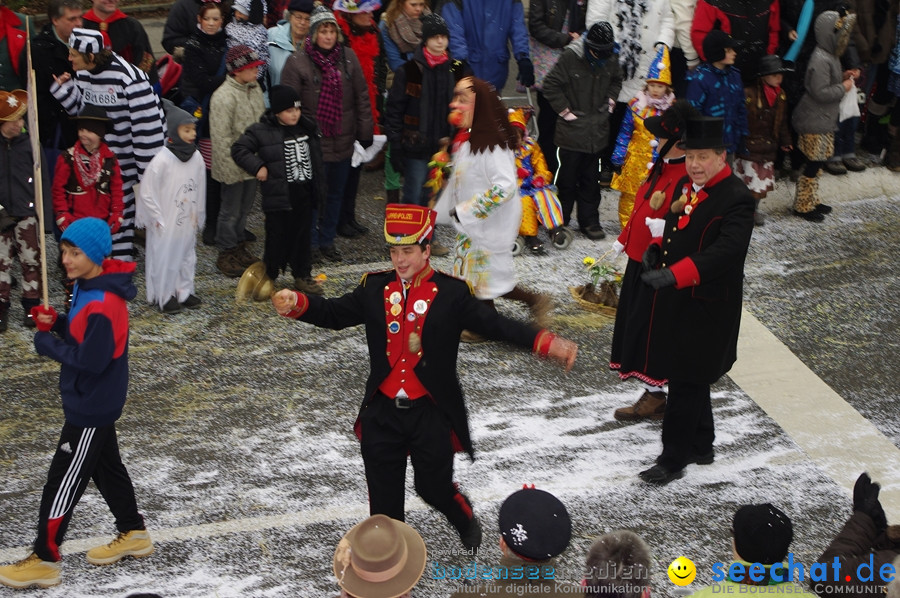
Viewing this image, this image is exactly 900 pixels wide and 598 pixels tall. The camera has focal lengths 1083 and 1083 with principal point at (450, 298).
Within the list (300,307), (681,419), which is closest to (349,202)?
(681,419)

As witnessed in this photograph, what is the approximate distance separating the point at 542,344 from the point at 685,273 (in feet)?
3.93

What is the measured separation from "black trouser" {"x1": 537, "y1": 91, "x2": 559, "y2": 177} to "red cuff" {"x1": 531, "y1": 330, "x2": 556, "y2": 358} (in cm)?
543

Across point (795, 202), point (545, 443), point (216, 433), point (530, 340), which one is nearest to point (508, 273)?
point (545, 443)

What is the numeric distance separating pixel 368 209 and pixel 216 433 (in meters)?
4.11

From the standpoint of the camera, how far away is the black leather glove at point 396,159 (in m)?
9.35

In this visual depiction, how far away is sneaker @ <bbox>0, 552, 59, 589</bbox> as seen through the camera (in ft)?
16.9

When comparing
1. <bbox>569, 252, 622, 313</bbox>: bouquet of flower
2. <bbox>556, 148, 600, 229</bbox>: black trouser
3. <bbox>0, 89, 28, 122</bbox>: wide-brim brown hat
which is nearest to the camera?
<bbox>0, 89, 28, 122</bbox>: wide-brim brown hat

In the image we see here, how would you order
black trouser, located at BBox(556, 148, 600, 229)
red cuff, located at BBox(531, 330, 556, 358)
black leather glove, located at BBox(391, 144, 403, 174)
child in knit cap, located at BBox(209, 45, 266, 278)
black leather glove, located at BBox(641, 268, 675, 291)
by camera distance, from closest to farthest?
red cuff, located at BBox(531, 330, 556, 358)
black leather glove, located at BBox(641, 268, 675, 291)
child in knit cap, located at BBox(209, 45, 266, 278)
black leather glove, located at BBox(391, 144, 403, 174)
black trouser, located at BBox(556, 148, 600, 229)

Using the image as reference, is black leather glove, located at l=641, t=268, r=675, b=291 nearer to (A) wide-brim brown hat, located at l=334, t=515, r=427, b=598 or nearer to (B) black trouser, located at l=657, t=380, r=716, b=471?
(B) black trouser, located at l=657, t=380, r=716, b=471

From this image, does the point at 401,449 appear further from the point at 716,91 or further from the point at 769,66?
the point at 769,66

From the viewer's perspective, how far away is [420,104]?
911cm

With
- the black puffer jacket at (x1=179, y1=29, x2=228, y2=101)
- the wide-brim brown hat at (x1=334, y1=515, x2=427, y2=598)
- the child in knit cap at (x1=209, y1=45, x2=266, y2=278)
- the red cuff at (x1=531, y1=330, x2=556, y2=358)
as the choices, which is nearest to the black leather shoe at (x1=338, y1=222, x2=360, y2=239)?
the child in knit cap at (x1=209, y1=45, x2=266, y2=278)

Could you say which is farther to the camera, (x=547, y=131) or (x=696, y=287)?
(x=547, y=131)

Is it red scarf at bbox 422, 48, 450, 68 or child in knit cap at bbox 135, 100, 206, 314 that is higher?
red scarf at bbox 422, 48, 450, 68
